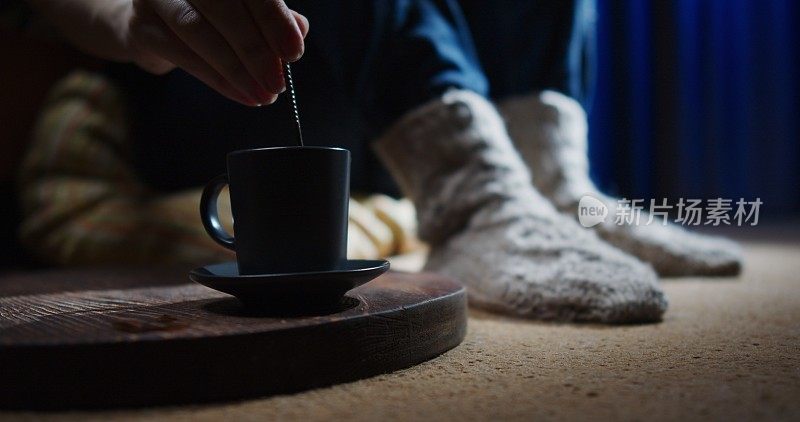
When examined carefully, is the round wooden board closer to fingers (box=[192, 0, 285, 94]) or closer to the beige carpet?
the beige carpet

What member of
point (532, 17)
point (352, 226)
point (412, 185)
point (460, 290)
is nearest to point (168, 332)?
point (460, 290)

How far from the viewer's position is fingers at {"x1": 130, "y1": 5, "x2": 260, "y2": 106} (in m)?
0.60

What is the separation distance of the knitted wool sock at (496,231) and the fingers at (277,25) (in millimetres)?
386

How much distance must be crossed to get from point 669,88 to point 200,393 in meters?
3.50

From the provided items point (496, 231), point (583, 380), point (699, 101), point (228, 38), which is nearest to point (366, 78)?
point (496, 231)

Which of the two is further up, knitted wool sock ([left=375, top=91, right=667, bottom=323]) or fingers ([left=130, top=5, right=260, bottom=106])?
fingers ([left=130, top=5, right=260, bottom=106])

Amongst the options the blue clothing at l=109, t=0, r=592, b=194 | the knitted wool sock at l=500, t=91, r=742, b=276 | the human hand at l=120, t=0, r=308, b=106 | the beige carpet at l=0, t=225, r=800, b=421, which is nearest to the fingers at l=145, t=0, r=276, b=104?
the human hand at l=120, t=0, r=308, b=106

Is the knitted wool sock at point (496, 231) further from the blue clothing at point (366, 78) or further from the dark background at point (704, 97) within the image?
the dark background at point (704, 97)

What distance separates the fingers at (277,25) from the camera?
52 cm

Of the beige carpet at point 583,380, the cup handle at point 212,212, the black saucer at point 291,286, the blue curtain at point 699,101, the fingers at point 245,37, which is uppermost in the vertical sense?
the blue curtain at point 699,101

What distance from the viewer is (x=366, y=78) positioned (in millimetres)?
908

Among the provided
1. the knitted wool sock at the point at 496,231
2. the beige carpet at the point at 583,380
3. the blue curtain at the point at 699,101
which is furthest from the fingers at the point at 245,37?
the blue curtain at the point at 699,101

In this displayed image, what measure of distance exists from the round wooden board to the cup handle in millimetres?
57

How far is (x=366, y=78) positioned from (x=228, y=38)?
0.38m
